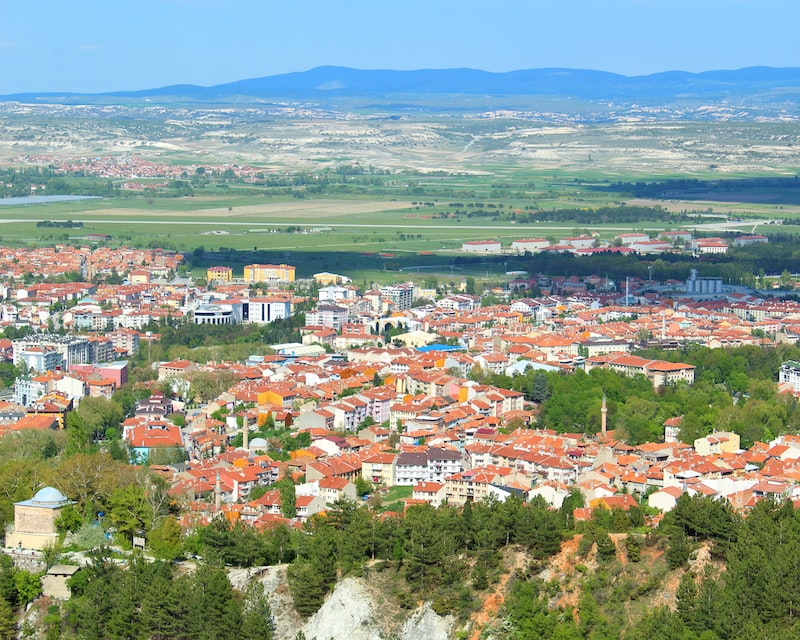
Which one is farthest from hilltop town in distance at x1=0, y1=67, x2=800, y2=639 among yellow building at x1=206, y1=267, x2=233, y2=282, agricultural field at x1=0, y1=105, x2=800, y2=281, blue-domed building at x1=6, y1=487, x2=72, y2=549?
agricultural field at x1=0, y1=105, x2=800, y2=281

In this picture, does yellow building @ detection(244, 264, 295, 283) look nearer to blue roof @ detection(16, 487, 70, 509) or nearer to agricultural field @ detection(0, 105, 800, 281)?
agricultural field @ detection(0, 105, 800, 281)

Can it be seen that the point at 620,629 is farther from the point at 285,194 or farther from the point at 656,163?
the point at 656,163

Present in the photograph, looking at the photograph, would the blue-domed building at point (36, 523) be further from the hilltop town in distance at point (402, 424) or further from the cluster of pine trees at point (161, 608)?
the cluster of pine trees at point (161, 608)

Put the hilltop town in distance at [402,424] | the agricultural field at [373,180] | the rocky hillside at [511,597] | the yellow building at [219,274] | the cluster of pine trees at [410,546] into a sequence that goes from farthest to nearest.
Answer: the agricultural field at [373,180]
the yellow building at [219,274]
the cluster of pine trees at [410,546]
the hilltop town in distance at [402,424]
the rocky hillside at [511,597]

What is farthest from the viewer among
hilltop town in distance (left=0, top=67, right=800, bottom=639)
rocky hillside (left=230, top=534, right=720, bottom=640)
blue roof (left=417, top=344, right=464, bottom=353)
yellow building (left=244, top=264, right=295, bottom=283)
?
yellow building (left=244, top=264, right=295, bottom=283)

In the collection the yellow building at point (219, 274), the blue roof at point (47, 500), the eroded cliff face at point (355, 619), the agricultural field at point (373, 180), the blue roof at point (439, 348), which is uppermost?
the blue roof at point (47, 500)

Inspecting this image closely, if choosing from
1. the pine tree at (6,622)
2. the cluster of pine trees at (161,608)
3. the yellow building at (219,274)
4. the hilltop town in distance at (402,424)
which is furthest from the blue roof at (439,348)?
the pine tree at (6,622)
